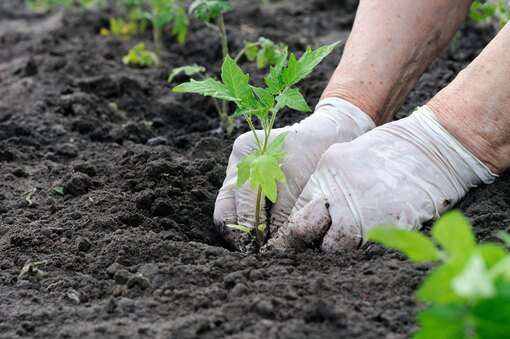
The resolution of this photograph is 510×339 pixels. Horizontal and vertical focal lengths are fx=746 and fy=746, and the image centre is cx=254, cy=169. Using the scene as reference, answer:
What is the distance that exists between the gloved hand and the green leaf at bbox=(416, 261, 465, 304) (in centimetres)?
123

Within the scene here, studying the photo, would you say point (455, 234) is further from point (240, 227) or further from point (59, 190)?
point (59, 190)

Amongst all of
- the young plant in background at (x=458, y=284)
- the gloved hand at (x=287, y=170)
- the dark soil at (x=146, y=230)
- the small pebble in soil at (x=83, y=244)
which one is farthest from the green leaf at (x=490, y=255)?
the small pebble in soil at (x=83, y=244)

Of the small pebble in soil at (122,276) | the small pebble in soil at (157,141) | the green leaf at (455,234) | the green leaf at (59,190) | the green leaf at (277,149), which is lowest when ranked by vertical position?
the small pebble in soil at (157,141)

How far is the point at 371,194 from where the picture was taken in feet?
7.77

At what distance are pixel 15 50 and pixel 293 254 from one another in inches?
172

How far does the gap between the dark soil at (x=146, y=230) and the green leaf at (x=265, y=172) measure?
243mm

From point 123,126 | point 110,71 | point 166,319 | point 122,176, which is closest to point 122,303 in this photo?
point 166,319

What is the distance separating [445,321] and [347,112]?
5.37ft

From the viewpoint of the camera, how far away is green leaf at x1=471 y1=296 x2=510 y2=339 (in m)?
1.29

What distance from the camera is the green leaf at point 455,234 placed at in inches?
53.5

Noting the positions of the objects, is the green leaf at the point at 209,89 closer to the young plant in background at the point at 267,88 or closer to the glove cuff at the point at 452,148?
the young plant in background at the point at 267,88

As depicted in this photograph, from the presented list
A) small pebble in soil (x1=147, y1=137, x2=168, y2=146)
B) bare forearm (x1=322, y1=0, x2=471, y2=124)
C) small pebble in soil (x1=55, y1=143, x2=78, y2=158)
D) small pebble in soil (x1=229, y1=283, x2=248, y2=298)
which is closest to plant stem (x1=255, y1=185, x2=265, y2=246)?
small pebble in soil (x1=229, y1=283, x2=248, y2=298)

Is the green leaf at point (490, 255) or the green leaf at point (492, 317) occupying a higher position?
the green leaf at point (490, 255)

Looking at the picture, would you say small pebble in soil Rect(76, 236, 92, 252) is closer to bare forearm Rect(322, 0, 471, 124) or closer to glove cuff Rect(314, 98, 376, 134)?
glove cuff Rect(314, 98, 376, 134)
